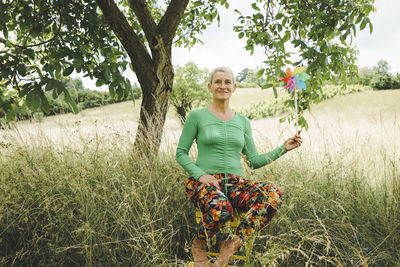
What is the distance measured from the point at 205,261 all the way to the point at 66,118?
8.85 ft

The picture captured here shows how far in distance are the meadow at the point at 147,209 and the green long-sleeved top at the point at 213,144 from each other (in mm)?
378

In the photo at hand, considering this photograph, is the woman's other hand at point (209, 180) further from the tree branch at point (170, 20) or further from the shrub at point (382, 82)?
the shrub at point (382, 82)

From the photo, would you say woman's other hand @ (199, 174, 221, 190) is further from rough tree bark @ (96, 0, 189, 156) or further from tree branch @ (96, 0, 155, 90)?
tree branch @ (96, 0, 155, 90)

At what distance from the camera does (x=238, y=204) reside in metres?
2.08

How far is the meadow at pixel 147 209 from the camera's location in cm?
204

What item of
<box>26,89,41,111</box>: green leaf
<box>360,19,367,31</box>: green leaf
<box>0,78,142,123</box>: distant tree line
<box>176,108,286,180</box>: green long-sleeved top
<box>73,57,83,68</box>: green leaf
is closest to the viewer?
<box>26,89,41,111</box>: green leaf

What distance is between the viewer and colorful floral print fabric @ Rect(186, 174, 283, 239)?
71.5 inches

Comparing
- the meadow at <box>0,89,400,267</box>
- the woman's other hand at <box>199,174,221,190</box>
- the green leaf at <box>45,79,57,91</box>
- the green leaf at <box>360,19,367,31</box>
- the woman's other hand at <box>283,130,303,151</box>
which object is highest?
the green leaf at <box>360,19,367,31</box>

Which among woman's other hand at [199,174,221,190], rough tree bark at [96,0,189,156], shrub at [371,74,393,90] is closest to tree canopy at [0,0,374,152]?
rough tree bark at [96,0,189,156]

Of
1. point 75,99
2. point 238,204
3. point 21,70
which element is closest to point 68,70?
point 21,70

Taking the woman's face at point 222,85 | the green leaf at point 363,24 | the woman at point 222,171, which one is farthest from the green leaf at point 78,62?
Result: the green leaf at point 363,24

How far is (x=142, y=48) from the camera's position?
3.56 metres

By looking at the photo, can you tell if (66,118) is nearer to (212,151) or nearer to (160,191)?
(160,191)

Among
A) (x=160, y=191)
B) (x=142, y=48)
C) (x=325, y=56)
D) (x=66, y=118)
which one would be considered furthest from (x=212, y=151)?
(x=66, y=118)
